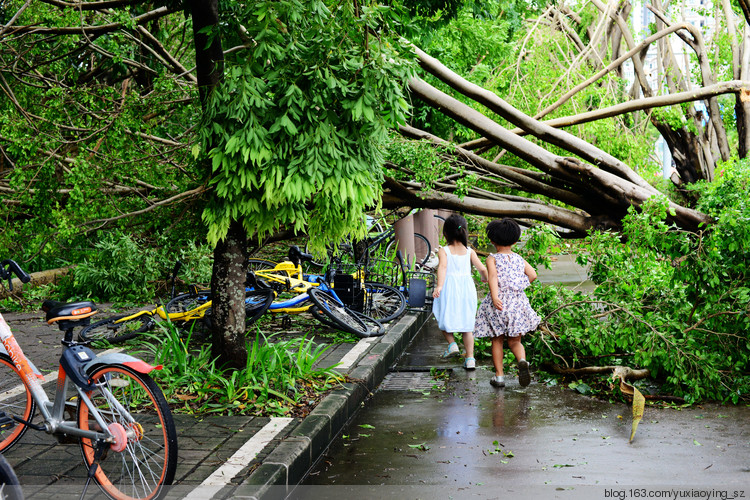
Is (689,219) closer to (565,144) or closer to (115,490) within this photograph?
(565,144)

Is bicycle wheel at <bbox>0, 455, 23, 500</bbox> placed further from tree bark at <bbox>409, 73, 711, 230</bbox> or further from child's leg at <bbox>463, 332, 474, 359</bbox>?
tree bark at <bbox>409, 73, 711, 230</bbox>

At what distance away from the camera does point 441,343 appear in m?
9.50

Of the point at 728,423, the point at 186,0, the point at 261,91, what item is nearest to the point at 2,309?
the point at 186,0

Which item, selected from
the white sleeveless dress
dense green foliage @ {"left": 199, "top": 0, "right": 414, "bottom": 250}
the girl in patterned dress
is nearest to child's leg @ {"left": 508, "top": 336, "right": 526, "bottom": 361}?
the girl in patterned dress

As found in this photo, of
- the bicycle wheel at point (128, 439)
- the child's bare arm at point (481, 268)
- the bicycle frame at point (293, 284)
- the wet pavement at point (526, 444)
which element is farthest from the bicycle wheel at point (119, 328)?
the bicycle wheel at point (128, 439)

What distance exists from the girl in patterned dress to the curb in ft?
3.73

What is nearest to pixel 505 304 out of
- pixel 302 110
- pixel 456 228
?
pixel 456 228

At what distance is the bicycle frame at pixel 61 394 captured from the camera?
3932 millimetres

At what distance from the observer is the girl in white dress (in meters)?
8.04

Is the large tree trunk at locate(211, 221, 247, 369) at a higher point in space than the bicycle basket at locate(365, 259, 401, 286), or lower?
higher

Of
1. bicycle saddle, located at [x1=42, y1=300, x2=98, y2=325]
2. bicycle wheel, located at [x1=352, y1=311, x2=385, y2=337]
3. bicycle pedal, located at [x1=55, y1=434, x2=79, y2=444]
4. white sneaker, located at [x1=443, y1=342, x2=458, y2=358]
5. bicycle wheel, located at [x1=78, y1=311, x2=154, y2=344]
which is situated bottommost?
white sneaker, located at [x1=443, y1=342, x2=458, y2=358]

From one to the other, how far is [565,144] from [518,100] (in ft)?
15.6

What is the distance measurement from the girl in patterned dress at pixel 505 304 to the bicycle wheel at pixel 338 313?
5.52ft

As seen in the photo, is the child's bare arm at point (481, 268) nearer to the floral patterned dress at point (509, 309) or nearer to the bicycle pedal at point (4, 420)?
the floral patterned dress at point (509, 309)
